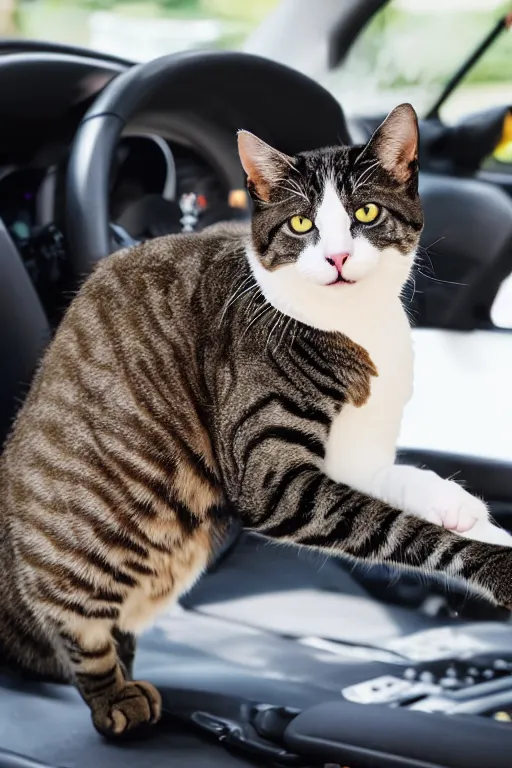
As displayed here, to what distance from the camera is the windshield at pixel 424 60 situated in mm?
Answer: 1238

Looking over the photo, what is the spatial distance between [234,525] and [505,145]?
583 mm

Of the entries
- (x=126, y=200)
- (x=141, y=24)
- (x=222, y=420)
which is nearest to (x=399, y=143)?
(x=222, y=420)

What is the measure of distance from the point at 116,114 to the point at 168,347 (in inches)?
11.3

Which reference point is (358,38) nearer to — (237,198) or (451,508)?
(237,198)

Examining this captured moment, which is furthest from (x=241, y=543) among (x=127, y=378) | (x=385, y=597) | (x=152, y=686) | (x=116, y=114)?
(x=116, y=114)

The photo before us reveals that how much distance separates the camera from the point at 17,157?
1213mm

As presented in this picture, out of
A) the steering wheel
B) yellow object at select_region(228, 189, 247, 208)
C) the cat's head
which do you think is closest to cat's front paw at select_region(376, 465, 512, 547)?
the cat's head

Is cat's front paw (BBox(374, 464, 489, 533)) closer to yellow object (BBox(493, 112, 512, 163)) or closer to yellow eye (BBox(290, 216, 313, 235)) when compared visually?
yellow eye (BBox(290, 216, 313, 235))

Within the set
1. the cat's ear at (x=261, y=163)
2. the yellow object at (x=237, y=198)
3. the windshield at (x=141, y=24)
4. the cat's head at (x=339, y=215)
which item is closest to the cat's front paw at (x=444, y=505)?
the cat's head at (x=339, y=215)

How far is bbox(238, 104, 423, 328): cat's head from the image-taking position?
0.78 metres

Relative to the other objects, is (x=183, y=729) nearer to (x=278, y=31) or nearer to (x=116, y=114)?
(x=116, y=114)

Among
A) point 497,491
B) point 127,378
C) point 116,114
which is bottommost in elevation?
point 497,491

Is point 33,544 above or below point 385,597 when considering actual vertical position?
above

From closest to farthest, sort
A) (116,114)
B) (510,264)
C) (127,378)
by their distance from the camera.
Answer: (127,378), (116,114), (510,264)
